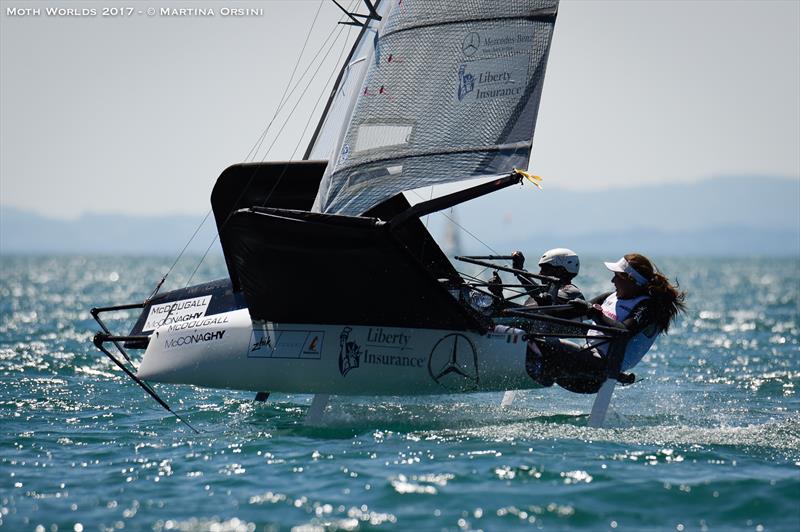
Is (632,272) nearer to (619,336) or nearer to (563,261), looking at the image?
(619,336)

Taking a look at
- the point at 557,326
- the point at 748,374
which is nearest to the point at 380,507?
the point at 557,326

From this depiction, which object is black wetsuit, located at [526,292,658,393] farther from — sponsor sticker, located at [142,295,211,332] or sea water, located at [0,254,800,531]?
sponsor sticker, located at [142,295,211,332]

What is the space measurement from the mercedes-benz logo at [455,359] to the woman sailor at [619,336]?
0.50 metres

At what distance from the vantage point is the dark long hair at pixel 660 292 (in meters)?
8.81

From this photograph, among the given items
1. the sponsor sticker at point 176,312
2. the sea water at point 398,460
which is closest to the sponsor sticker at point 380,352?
the sea water at point 398,460

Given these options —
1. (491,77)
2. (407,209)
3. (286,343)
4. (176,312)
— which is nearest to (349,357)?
(286,343)

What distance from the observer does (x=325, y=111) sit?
36.1 ft

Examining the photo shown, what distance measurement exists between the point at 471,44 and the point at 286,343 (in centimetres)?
298

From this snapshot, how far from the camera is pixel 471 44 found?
883cm

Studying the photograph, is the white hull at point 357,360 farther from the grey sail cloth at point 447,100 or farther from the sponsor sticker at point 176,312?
the grey sail cloth at point 447,100

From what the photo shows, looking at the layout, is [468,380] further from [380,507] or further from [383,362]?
[380,507]

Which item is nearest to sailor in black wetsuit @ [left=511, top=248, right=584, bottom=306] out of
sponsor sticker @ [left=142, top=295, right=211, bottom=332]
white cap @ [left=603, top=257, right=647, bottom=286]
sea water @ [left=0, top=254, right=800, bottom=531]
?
white cap @ [left=603, top=257, right=647, bottom=286]

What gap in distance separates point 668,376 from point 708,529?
24.0 feet

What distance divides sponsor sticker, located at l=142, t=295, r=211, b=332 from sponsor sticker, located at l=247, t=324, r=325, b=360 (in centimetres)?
70
